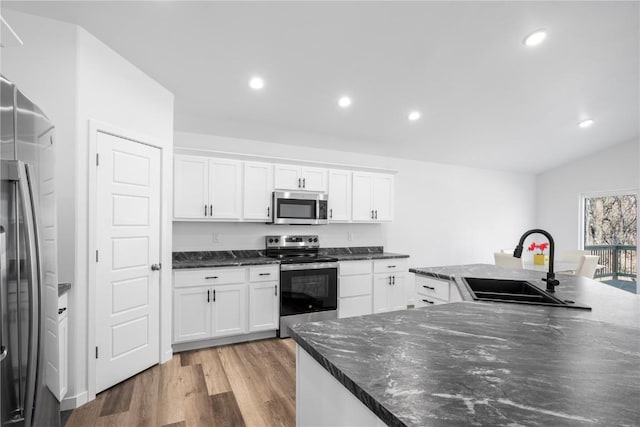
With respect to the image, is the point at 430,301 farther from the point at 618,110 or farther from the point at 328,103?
the point at 618,110

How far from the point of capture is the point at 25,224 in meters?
1.13

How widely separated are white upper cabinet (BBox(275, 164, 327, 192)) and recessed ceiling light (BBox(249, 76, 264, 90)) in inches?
38.7

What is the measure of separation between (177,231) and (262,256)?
104 cm

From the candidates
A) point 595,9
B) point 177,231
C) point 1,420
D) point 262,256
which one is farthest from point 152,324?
point 595,9

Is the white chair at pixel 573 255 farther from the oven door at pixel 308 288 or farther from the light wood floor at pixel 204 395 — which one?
the light wood floor at pixel 204 395

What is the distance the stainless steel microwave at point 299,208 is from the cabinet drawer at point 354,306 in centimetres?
105

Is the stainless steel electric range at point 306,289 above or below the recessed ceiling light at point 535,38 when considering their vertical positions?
below

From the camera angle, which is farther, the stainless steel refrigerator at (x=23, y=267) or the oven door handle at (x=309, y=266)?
the oven door handle at (x=309, y=266)

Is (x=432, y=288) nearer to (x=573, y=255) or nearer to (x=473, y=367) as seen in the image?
(x=473, y=367)

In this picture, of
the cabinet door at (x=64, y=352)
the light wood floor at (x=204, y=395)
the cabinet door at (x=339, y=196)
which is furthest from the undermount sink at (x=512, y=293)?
the cabinet door at (x=64, y=352)

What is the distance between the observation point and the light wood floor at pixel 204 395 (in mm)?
2141

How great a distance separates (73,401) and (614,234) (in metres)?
7.56

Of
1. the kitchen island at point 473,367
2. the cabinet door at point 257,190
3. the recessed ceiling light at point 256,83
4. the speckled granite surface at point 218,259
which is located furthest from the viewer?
the cabinet door at point 257,190

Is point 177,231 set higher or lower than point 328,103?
lower
